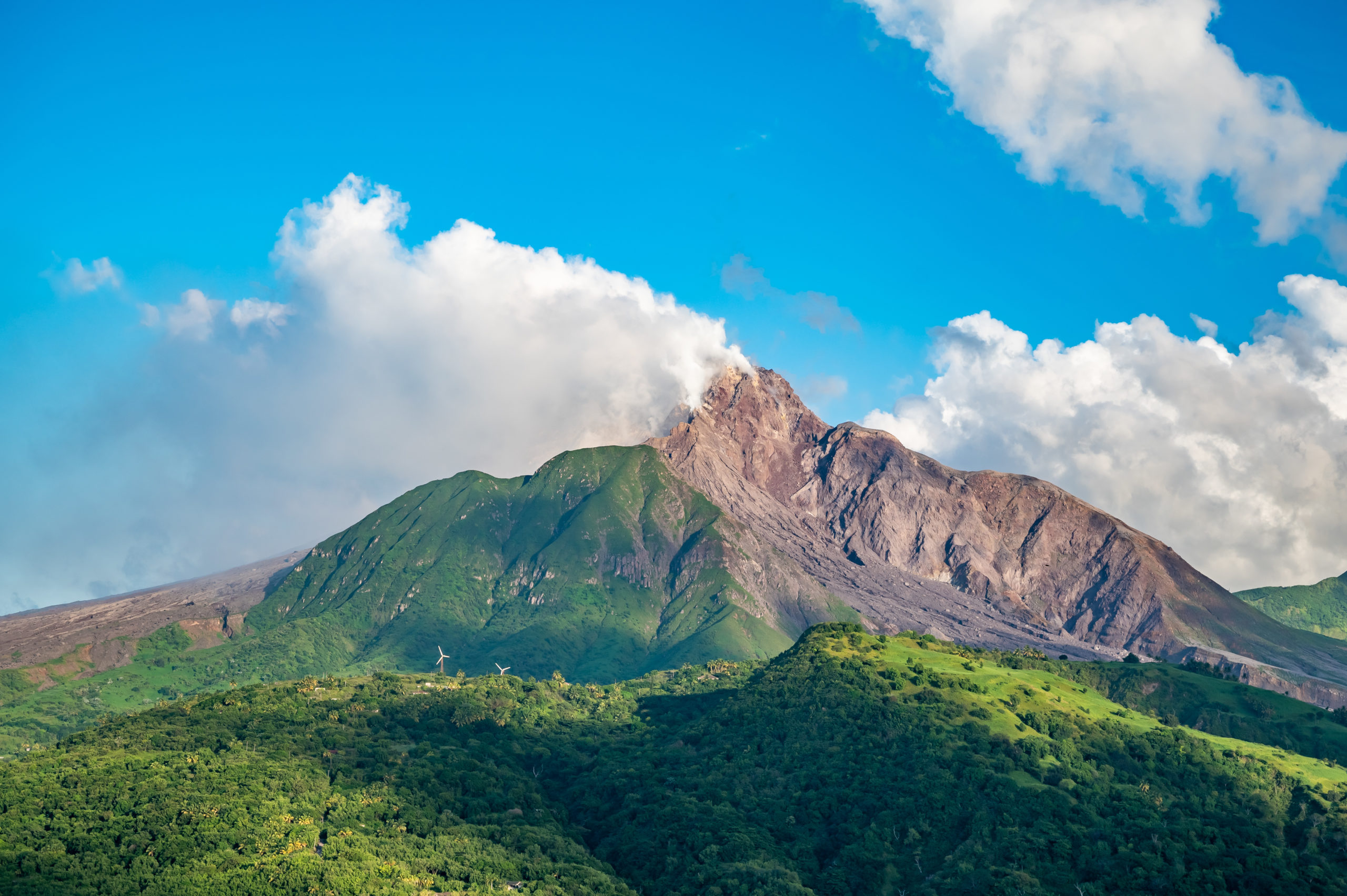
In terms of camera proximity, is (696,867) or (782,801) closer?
(696,867)

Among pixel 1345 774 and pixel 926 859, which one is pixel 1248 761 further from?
pixel 926 859

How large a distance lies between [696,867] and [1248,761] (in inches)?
4104

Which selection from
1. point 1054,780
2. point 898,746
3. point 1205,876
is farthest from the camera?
point 898,746

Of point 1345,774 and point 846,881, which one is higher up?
point 1345,774

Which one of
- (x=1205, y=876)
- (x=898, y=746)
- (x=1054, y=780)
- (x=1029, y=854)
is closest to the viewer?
(x=1205, y=876)

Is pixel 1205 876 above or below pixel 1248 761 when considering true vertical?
below

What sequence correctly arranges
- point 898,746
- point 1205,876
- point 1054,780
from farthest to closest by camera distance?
point 898,746 → point 1054,780 → point 1205,876

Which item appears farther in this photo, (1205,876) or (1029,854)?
(1029,854)

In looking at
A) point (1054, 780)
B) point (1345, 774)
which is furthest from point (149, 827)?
point (1345, 774)

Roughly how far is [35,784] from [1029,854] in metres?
149

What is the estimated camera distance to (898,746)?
7687 inches

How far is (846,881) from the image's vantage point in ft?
535

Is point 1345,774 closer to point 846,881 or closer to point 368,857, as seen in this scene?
point 846,881

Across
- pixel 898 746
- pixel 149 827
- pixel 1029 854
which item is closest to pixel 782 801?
pixel 898 746
